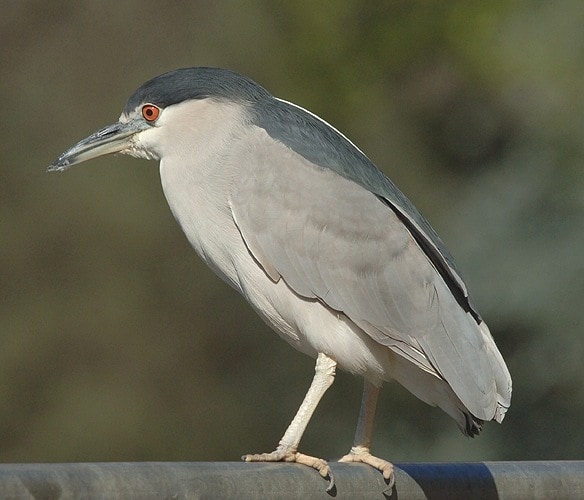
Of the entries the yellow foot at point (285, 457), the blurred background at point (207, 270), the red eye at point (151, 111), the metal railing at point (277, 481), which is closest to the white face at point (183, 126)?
the red eye at point (151, 111)

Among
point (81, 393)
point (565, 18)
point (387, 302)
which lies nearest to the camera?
point (387, 302)

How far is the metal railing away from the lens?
5.57 ft

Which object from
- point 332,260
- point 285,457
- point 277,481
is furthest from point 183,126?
point 277,481

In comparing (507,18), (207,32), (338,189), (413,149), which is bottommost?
(338,189)

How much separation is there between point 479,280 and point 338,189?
7.51 feet

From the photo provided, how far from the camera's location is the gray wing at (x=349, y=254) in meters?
3.11

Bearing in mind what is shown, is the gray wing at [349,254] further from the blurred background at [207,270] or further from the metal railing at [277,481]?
the blurred background at [207,270]

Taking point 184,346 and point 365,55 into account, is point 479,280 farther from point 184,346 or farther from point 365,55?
point 184,346

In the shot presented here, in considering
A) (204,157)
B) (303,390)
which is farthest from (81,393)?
(204,157)

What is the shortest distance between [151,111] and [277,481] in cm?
160

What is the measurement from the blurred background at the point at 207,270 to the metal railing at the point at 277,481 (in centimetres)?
299

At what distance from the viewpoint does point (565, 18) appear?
5.73 meters

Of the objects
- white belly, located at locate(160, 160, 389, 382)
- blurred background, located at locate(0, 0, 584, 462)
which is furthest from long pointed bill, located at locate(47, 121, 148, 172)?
blurred background, located at locate(0, 0, 584, 462)

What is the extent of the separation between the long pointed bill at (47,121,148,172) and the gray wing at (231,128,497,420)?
1.24 feet
